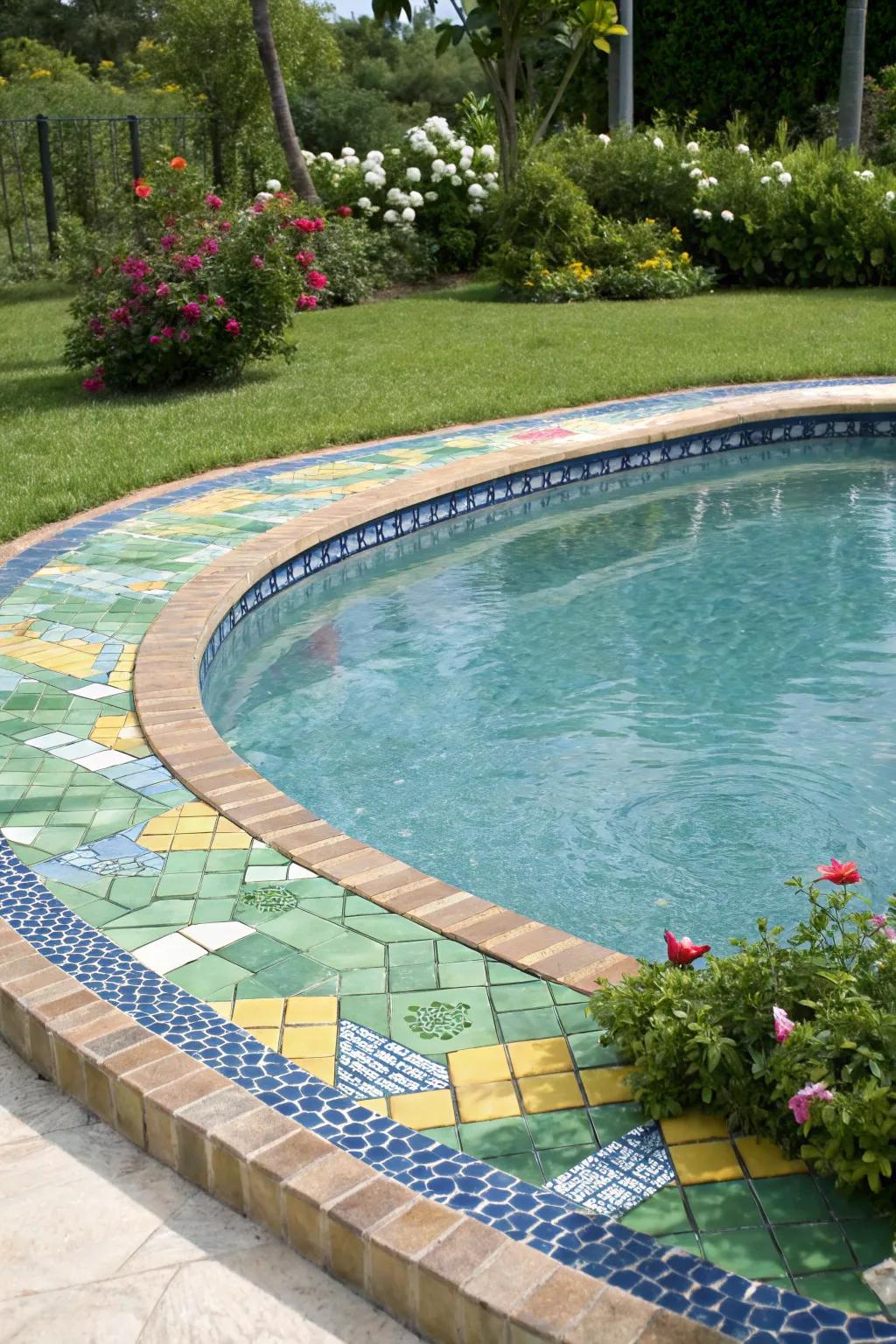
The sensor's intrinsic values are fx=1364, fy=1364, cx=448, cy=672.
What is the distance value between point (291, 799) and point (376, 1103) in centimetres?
189

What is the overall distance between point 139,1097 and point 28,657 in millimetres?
3074

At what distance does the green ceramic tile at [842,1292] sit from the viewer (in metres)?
2.21

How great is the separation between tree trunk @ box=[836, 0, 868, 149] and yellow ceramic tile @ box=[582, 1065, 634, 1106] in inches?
764

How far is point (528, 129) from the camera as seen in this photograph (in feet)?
62.1

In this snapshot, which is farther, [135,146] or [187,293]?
[135,146]

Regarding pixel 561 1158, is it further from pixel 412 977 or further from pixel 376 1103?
pixel 412 977

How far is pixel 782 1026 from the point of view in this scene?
8.26 feet

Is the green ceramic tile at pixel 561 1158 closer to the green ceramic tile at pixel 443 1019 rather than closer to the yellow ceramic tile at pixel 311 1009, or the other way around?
the green ceramic tile at pixel 443 1019

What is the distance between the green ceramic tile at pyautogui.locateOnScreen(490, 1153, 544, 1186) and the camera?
256cm

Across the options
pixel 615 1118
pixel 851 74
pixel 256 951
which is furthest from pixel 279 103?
pixel 615 1118

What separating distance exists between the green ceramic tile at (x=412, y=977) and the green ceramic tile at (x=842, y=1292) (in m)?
1.16

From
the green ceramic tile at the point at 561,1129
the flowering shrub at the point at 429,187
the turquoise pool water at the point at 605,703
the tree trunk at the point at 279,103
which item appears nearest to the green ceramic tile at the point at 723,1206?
the green ceramic tile at the point at 561,1129

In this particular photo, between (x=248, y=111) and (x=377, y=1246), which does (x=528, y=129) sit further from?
(x=377, y=1246)

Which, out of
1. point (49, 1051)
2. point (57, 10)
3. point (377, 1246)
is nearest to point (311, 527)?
point (49, 1051)
